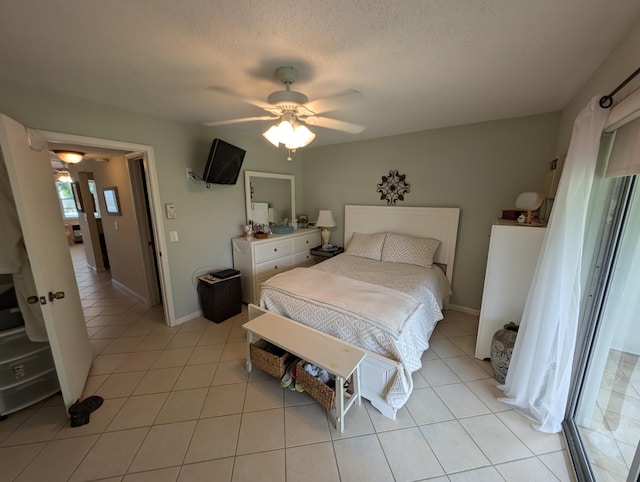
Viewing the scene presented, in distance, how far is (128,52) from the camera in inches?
52.7

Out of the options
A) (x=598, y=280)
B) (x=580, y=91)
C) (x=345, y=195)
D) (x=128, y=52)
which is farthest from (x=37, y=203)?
(x=580, y=91)

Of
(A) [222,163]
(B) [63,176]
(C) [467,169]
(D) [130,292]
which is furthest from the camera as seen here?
(B) [63,176]

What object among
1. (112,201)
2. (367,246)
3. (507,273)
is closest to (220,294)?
(367,246)

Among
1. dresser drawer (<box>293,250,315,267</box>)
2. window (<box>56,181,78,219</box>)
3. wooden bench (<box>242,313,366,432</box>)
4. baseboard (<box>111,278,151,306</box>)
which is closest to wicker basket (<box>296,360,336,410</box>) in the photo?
wooden bench (<box>242,313,366,432</box>)

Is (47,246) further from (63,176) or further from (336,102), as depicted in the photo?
(63,176)

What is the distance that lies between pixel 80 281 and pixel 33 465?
4.00m

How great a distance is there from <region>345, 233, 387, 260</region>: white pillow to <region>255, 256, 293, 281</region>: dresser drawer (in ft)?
2.93

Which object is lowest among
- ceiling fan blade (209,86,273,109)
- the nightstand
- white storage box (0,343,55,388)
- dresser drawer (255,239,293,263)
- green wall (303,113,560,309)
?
white storage box (0,343,55,388)

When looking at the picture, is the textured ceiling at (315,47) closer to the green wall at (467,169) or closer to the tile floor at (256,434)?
the green wall at (467,169)

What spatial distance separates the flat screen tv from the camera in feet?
8.45

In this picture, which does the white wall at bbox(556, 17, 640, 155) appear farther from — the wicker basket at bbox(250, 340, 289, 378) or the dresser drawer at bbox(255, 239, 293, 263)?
the dresser drawer at bbox(255, 239, 293, 263)

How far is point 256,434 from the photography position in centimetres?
154

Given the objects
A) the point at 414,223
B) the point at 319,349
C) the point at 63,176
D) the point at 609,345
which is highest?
the point at 63,176

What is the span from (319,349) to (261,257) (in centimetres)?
179
